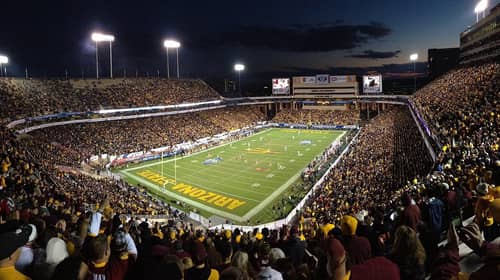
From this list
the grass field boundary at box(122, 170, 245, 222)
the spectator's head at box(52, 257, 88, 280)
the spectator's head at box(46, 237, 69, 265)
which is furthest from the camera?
the grass field boundary at box(122, 170, 245, 222)

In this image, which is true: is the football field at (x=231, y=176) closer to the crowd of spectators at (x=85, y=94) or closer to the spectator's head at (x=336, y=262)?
the crowd of spectators at (x=85, y=94)

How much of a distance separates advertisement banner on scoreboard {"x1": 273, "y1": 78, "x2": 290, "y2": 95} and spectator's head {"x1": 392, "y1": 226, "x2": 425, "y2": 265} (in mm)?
83062

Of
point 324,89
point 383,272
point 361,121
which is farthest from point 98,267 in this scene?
point 324,89

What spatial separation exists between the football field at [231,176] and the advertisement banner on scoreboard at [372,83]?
97.2ft

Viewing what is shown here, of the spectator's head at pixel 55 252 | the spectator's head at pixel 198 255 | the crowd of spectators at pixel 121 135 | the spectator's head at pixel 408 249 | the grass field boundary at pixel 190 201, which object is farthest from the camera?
the crowd of spectators at pixel 121 135

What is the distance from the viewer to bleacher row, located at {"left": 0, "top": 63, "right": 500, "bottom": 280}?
2.95 m

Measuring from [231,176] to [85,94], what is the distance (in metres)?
31.6

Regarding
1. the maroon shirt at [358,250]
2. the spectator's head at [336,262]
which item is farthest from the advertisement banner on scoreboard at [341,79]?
the spectator's head at [336,262]

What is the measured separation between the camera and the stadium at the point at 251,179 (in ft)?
11.1

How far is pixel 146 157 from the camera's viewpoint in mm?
40062

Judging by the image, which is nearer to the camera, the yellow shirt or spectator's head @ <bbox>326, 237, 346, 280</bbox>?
spectator's head @ <bbox>326, 237, 346, 280</bbox>

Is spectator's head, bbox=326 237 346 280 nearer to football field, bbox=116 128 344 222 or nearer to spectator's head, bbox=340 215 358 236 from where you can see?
spectator's head, bbox=340 215 358 236

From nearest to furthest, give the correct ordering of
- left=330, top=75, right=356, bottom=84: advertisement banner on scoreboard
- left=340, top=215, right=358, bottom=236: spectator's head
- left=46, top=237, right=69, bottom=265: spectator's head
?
left=46, top=237, right=69, bottom=265: spectator's head → left=340, top=215, right=358, bottom=236: spectator's head → left=330, top=75, right=356, bottom=84: advertisement banner on scoreboard

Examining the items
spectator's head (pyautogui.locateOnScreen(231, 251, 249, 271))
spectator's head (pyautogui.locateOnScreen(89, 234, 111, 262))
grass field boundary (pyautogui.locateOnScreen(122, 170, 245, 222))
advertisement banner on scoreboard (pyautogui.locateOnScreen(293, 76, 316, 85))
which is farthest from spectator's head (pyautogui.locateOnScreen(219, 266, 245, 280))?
advertisement banner on scoreboard (pyautogui.locateOnScreen(293, 76, 316, 85))
